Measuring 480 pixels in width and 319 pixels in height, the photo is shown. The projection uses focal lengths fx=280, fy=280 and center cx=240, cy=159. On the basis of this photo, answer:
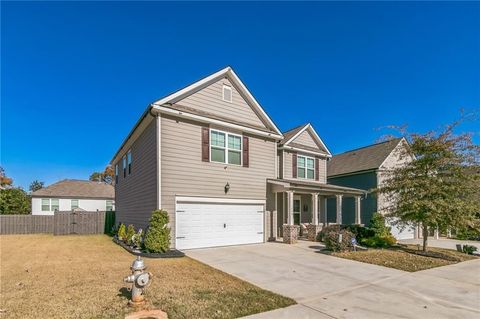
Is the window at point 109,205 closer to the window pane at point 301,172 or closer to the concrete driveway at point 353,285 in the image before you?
the window pane at point 301,172

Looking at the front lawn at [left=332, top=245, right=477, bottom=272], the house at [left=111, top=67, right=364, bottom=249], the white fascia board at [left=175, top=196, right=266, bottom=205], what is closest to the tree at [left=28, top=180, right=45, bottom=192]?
the house at [left=111, top=67, right=364, bottom=249]

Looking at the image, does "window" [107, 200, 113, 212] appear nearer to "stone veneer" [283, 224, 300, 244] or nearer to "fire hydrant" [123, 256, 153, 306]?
"stone veneer" [283, 224, 300, 244]

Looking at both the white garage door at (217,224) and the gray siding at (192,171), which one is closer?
the gray siding at (192,171)

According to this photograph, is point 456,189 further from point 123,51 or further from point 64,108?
point 64,108

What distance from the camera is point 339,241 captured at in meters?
11.2

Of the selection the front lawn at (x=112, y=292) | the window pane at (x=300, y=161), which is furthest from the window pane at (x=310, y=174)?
the front lawn at (x=112, y=292)

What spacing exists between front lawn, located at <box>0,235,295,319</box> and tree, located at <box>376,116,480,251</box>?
29.8 ft

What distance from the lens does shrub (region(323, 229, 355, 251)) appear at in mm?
11234

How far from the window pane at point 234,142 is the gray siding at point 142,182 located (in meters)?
3.59

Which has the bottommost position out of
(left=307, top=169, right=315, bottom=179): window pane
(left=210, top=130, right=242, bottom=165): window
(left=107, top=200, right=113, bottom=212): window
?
(left=107, top=200, right=113, bottom=212): window

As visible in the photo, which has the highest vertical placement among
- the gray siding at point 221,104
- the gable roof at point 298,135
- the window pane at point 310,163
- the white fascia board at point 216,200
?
the gray siding at point 221,104

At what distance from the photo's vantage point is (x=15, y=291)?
18.8 ft

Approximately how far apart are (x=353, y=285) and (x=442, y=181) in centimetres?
781

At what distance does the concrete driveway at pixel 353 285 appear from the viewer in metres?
4.86
